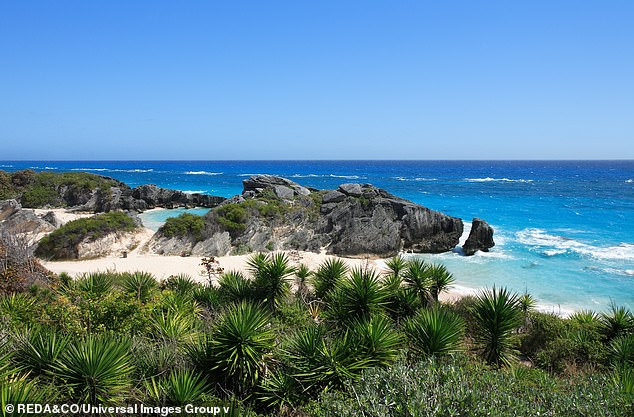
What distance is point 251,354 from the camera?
7.15m

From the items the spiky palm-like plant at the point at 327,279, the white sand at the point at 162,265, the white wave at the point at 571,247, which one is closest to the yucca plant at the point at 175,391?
the spiky palm-like plant at the point at 327,279

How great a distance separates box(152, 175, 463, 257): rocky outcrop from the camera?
94.7 feet

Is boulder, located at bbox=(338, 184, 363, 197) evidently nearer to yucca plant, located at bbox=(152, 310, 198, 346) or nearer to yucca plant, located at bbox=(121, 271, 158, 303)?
yucca plant, located at bbox=(121, 271, 158, 303)

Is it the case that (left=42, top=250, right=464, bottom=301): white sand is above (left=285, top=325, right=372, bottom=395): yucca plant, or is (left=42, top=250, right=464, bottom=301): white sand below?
below

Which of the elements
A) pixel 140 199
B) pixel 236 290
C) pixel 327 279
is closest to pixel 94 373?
pixel 236 290

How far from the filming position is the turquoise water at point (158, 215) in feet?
127

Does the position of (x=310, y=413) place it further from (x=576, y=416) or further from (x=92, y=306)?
(x=92, y=306)

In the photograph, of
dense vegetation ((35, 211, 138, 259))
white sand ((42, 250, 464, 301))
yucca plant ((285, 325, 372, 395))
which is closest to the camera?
yucca plant ((285, 325, 372, 395))

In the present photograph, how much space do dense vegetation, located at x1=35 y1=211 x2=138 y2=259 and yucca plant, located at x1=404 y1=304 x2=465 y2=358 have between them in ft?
80.2

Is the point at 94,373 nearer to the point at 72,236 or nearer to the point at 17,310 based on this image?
the point at 17,310

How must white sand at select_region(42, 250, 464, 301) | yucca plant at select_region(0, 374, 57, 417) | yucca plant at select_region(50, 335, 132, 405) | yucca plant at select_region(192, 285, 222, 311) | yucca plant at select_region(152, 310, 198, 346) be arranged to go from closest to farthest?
yucca plant at select_region(0, 374, 57, 417) → yucca plant at select_region(50, 335, 132, 405) → yucca plant at select_region(152, 310, 198, 346) → yucca plant at select_region(192, 285, 222, 311) → white sand at select_region(42, 250, 464, 301)

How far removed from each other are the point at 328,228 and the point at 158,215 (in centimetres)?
2255

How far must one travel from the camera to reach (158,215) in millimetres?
45406

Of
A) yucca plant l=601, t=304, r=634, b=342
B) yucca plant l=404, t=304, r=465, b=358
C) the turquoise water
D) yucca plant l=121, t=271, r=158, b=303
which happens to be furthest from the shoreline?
the turquoise water
